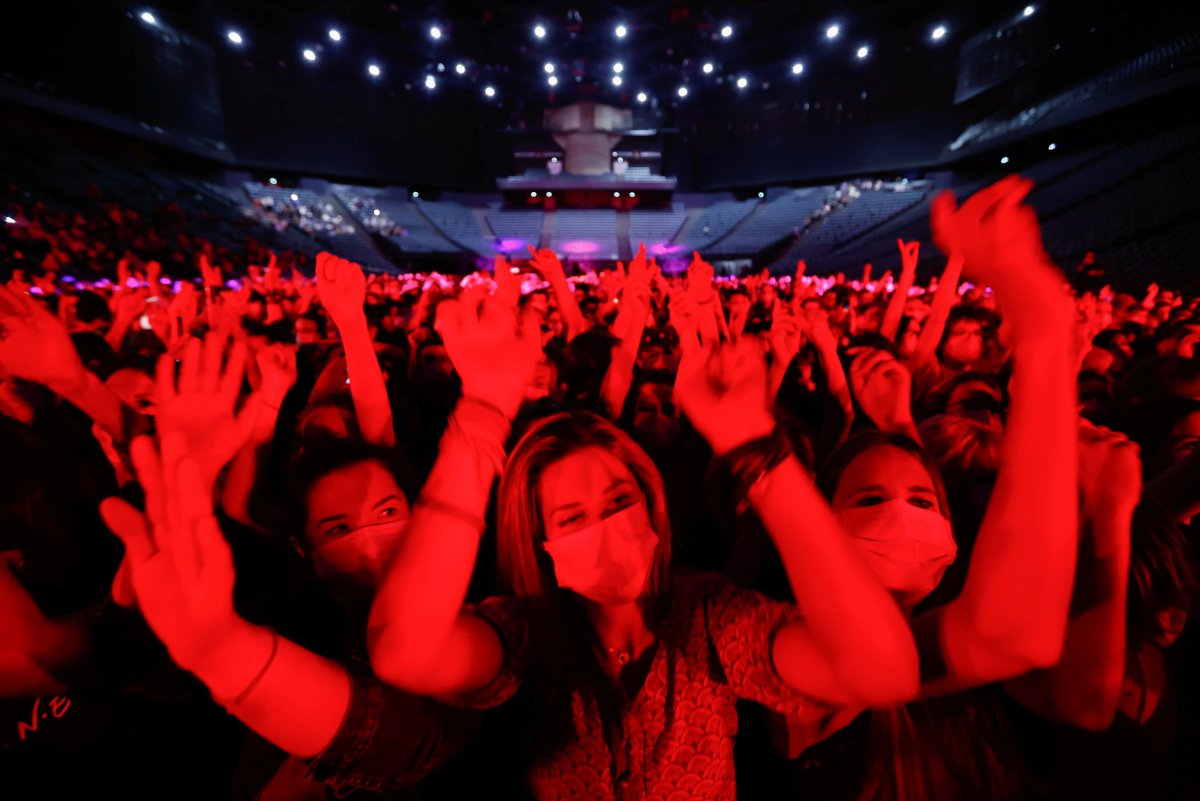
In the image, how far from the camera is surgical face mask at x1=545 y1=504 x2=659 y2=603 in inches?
49.9

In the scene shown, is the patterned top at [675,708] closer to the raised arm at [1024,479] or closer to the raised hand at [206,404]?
the raised arm at [1024,479]

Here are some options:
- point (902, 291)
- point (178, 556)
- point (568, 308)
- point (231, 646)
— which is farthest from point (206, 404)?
point (902, 291)

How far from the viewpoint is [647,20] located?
41.1 metres

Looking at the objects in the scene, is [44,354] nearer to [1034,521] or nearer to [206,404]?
[206,404]

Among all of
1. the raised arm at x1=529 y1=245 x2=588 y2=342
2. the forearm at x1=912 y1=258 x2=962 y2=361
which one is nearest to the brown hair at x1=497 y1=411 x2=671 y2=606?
the forearm at x1=912 y1=258 x2=962 y2=361

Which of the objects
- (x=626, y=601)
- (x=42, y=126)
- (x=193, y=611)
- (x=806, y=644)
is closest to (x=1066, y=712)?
(x=806, y=644)

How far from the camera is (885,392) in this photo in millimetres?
2354

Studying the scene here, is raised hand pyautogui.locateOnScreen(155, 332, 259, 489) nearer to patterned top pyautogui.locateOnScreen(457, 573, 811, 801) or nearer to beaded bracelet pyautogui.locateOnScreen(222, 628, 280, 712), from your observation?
beaded bracelet pyautogui.locateOnScreen(222, 628, 280, 712)

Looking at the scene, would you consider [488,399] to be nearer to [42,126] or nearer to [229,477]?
[229,477]

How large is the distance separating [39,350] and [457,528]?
6.11ft

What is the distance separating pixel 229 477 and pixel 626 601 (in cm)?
171

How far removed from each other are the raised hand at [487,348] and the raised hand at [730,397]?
1.23 ft

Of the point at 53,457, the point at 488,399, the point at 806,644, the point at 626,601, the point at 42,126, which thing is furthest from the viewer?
the point at 42,126

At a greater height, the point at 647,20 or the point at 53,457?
Answer: the point at 647,20
